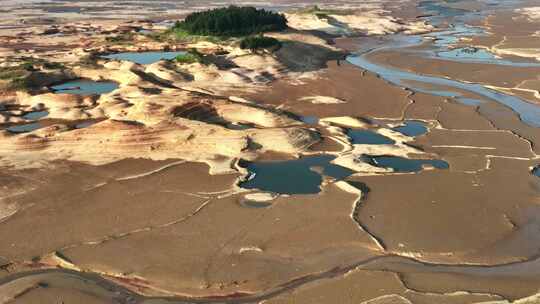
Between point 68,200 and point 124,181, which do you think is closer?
point 68,200

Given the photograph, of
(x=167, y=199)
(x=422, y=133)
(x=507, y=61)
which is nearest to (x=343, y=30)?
(x=507, y=61)

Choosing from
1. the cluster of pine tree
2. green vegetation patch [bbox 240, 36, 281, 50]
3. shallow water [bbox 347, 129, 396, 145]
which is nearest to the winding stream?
green vegetation patch [bbox 240, 36, 281, 50]

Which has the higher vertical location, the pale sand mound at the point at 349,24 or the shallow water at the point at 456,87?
the pale sand mound at the point at 349,24

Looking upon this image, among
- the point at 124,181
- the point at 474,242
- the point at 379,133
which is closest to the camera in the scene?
the point at 474,242

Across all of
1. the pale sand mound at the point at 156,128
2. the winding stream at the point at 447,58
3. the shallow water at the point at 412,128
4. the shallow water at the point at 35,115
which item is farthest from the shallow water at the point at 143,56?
the shallow water at the point at 412,128

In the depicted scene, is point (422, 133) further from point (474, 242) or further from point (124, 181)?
point (124, 181)

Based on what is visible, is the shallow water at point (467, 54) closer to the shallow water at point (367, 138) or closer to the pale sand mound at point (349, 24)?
the pale sand mound at point (349, 24)
